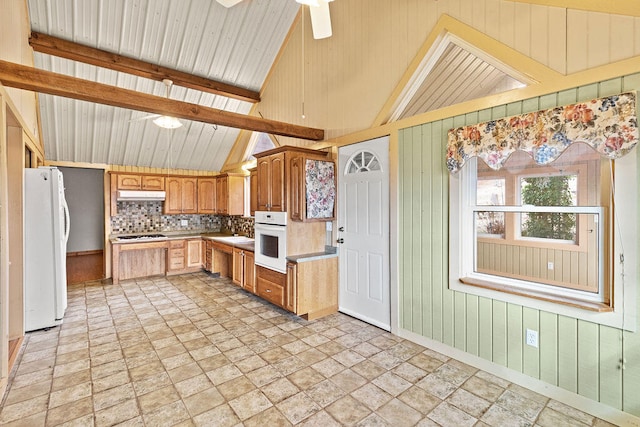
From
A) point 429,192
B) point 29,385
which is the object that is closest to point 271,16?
point 429,192

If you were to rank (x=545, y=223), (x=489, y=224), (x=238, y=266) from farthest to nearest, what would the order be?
1. (x=238, y=266)
2. (x=489, y=224)
3. (x=545, y=223)

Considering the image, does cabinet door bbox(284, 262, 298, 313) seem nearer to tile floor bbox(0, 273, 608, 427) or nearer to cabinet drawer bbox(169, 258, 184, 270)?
tile floor bbox(0, 273, 608, 427)

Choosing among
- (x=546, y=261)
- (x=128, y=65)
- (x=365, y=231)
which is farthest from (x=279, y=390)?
(x=128, y=65)

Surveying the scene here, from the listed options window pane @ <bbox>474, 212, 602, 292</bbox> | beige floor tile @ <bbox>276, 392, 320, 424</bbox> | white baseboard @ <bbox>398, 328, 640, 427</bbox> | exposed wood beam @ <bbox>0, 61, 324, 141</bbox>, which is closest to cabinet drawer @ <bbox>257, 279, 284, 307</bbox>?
beige floor tile @ <bbox>276, 392, 320, 424</bbox>

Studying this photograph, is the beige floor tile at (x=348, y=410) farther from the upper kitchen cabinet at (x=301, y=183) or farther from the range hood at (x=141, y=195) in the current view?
the range hood at (x=141, y=195)

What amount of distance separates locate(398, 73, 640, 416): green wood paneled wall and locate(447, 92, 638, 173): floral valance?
122mm

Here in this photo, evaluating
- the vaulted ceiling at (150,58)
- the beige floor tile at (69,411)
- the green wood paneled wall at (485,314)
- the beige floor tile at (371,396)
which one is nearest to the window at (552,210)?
the green wood paneled wall at (485,314)

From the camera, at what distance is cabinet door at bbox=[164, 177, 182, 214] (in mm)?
→ 6262

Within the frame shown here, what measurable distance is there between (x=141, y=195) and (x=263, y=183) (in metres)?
3.26

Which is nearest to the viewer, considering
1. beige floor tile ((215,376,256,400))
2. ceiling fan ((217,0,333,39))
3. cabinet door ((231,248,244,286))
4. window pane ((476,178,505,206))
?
beige floor tile ((215,376,256,400))

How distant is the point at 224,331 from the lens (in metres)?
3.45

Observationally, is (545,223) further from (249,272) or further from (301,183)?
(249,272)

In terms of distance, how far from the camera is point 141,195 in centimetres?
591

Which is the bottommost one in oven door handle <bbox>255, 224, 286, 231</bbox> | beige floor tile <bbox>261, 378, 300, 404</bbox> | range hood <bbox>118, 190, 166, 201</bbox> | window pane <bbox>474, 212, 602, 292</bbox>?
beige floor tile <bbox>261, 378, 300, 404</bbox>
